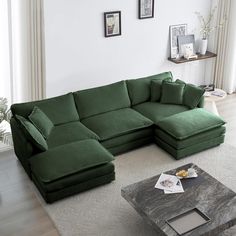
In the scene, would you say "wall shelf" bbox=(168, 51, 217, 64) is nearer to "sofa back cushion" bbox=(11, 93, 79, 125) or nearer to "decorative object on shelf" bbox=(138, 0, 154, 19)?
"decorative object on shelf" bbox=(138, 0, 154, 19)

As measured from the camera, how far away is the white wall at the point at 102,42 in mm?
6195

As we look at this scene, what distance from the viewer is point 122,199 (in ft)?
16.8

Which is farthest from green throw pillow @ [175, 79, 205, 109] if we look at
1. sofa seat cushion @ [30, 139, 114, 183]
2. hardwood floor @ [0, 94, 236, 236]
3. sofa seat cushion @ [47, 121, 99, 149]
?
hardwood floor @ [0, 94, 236, 236]

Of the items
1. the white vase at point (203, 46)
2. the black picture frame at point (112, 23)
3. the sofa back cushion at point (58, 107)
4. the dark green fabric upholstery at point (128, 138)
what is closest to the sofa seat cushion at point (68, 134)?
the sofa back cushion at point (58, 107)

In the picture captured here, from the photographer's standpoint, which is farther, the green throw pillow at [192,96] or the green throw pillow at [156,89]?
the green throw pillow at [156,89]

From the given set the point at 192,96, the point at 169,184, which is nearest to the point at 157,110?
the point at 192,96

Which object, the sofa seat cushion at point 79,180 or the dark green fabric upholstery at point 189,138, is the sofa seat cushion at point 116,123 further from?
the sofa seat cushion at point 79,180

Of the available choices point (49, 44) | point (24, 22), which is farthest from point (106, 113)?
point (24, 22)

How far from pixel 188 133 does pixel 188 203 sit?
1453 mm

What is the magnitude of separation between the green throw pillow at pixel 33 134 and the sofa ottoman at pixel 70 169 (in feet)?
0.33

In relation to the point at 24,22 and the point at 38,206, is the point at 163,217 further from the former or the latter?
the point at 24,22

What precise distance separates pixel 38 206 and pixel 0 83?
191 cm

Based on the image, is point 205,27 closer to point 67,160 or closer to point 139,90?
point 139,90

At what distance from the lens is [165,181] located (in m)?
4.84
